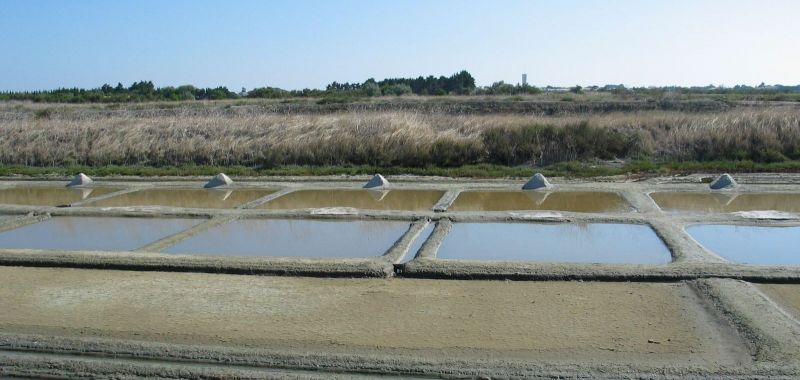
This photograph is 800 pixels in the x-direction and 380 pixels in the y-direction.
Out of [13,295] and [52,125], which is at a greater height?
[52,125]

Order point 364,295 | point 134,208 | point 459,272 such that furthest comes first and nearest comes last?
point 134,208
point 459,272
point 364,295

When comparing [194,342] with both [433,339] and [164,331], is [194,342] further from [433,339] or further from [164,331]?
[433,339]

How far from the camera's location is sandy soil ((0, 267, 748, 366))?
14.3ft

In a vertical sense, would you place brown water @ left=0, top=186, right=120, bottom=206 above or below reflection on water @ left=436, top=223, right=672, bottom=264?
above

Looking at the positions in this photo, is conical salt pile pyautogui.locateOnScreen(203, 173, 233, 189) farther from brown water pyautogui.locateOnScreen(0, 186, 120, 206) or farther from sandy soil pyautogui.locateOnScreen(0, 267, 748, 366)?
sandy soil pyautogui.locateOnScreen(0, 267, 748, 366)

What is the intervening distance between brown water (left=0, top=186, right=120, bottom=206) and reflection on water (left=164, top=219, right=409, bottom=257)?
3.76m

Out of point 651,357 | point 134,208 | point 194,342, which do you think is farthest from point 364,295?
point 134,208

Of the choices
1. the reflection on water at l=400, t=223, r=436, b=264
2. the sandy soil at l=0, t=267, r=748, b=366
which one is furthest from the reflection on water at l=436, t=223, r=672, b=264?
the sandy soil at l=0, t=267, r=748, b=366

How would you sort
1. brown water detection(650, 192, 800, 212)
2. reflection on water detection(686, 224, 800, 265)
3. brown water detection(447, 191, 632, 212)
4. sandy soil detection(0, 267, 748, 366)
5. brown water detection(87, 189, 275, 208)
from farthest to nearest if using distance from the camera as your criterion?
brown water detection(87, 189, 275, 208) < brown water detection(447, 191, 632, 212) < brown water detection(650, 192, 800, 212) < reflection on water detection(686, 224, 800, 265) < sandy soil detection(0, 267, 748, 366)

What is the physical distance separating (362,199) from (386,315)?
5.36 meters

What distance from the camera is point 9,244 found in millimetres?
7688

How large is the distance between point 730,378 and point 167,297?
3.99 m

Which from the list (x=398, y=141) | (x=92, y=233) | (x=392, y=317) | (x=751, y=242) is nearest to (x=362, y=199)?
(x=92, y=233)

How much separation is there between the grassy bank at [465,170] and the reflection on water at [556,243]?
15.0 feet
